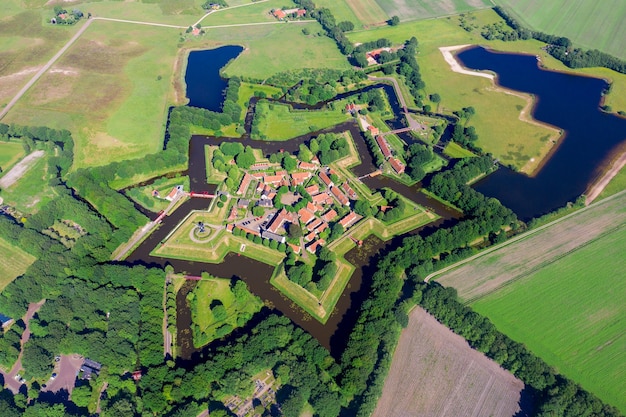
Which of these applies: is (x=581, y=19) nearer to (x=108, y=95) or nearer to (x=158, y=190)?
(x=158, y=190)

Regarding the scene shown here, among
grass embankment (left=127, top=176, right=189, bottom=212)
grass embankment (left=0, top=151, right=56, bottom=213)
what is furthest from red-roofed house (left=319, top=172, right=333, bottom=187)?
grass embankment (left=0, top=151, right=56, bottom=213)

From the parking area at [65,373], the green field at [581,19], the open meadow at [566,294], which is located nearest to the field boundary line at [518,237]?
the open meadow at [566,294]

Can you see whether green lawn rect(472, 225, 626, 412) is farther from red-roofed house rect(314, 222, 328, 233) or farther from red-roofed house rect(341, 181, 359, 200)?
red-roofed house rect(341, 181, 359, 200)

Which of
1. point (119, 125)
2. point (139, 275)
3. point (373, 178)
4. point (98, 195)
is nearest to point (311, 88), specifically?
point (373, 178)

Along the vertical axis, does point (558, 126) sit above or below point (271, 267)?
above

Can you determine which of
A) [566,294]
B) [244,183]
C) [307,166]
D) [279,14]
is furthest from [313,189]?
[279,14]

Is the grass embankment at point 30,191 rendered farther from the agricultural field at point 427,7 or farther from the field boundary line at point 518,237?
the agricultural field at point 427,7
